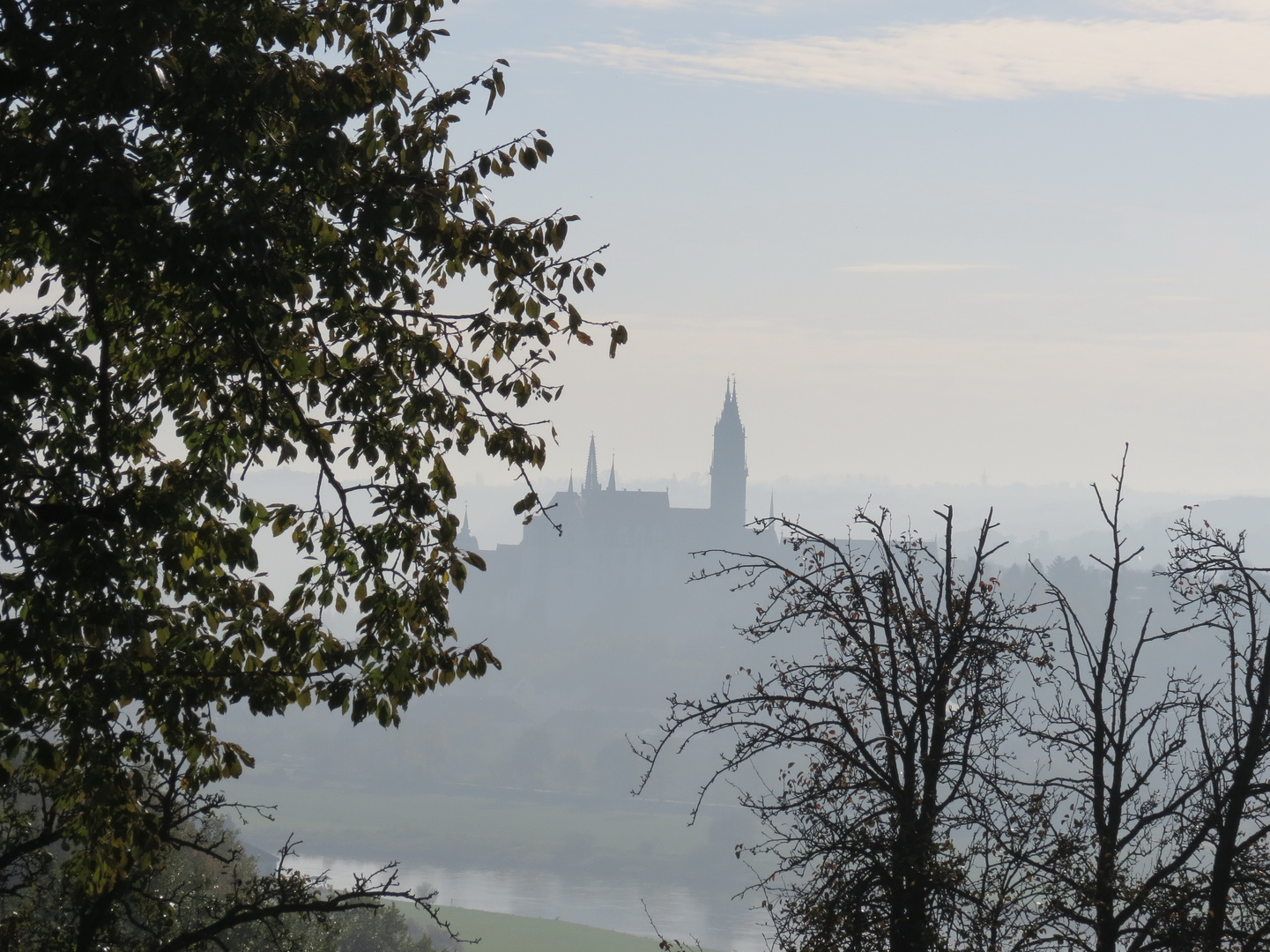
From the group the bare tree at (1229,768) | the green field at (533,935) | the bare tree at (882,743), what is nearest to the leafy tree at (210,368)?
the bare tree at (882,743)

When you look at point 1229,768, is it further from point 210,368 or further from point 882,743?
point 210,368

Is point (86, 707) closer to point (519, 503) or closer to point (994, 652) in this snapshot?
point (519, 503)

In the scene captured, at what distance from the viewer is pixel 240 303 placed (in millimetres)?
6008

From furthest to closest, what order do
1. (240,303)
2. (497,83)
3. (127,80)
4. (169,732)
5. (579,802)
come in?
(579,802), (497,83), (169,732), (240,303), (127,80)

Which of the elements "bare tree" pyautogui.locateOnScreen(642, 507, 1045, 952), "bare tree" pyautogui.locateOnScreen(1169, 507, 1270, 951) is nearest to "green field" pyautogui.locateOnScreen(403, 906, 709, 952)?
"bare tree" pyautogui.locateOnScreen(642, 507, 1045, 952)

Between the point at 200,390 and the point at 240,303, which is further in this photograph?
the point at 200,390

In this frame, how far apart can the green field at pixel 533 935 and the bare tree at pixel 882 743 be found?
266ft

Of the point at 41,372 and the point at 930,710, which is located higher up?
the point at 41,372

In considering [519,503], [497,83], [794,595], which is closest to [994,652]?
[794,595]

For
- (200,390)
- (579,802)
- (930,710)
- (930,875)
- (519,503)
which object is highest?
(200,390)

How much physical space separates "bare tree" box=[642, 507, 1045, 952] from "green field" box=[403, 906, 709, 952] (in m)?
81.0

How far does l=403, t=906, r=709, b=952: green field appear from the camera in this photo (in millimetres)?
91188

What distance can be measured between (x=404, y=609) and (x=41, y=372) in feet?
7.19

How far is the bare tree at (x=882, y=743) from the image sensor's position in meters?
8.70
